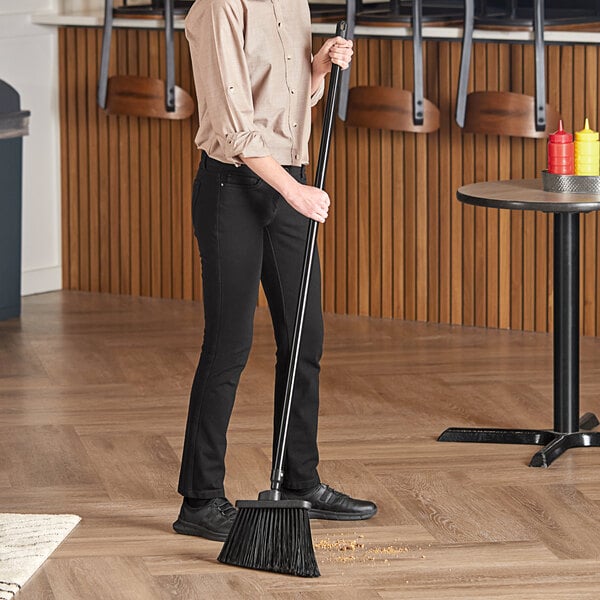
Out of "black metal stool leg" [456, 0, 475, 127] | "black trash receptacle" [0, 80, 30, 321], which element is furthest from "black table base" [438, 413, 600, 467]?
"black trash receptacle" [0, 80, 30, 321]

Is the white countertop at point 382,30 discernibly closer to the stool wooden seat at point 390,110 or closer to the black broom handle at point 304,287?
the stool wooden seat at point 390,110

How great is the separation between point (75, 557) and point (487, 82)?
2844mm

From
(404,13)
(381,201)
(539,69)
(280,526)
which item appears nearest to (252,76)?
(280,526)

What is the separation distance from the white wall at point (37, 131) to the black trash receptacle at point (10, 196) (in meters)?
0.48

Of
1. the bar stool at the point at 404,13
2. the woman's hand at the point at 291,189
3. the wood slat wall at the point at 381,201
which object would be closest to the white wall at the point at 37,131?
the wood slat wall at the point at 381,201

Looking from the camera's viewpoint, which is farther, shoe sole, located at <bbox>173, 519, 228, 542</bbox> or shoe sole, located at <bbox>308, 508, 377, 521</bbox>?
shoe sole, located at <bbox>308, 508, 377, 521</bbox>

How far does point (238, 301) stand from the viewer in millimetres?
2953

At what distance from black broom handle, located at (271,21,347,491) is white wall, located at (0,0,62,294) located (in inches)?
125

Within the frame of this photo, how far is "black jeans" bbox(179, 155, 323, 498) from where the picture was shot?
9.56 feet

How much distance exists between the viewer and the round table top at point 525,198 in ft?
11.2

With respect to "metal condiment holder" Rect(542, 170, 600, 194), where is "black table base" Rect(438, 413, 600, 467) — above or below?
below

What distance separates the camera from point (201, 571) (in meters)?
2.88

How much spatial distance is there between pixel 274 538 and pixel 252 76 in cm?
93

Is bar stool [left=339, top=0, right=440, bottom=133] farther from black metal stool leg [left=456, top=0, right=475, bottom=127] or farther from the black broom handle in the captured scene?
the black broom handle
